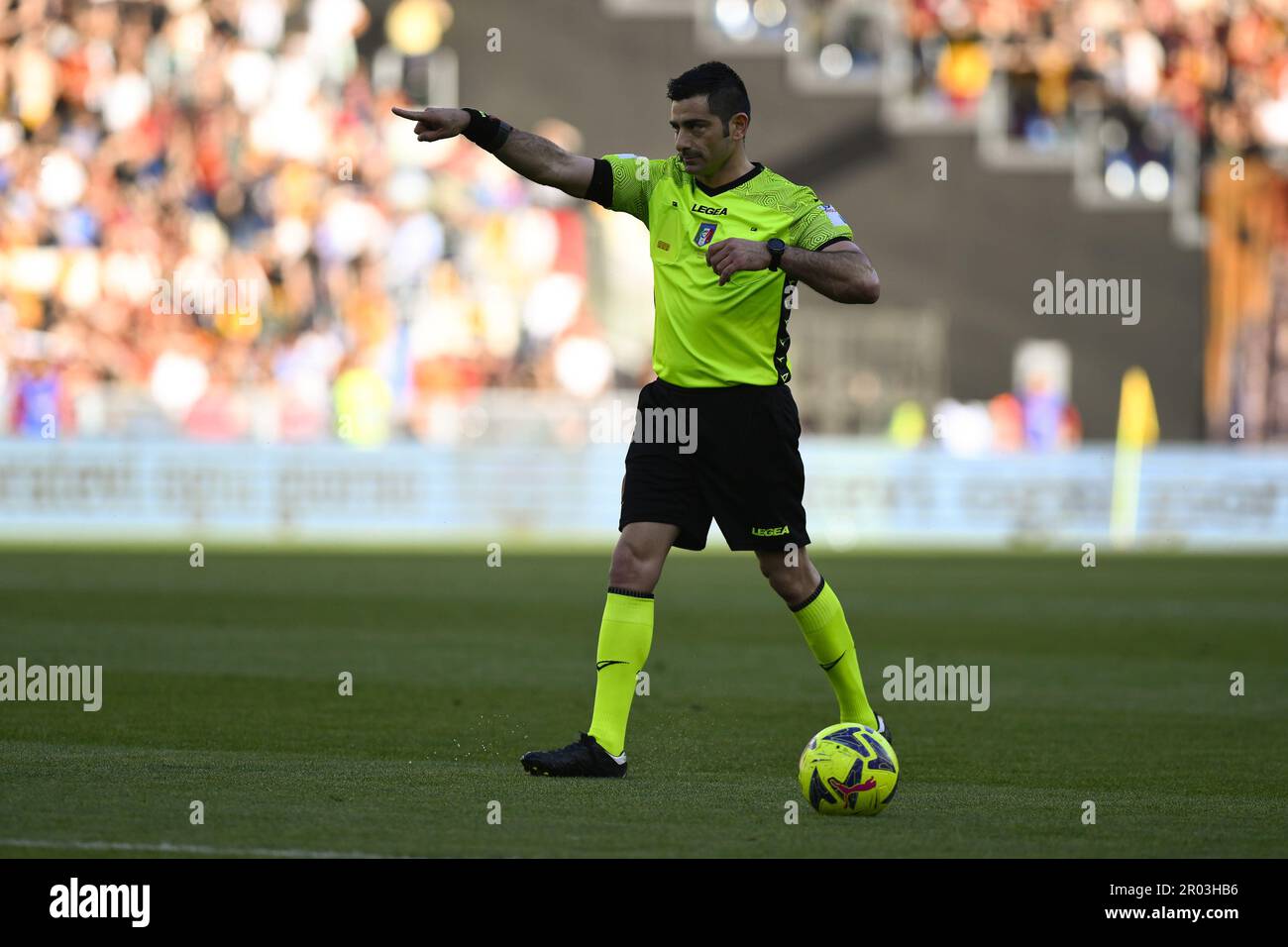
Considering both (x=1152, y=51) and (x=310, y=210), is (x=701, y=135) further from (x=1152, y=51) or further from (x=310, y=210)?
(x=1152, y=51)

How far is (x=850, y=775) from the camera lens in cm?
680

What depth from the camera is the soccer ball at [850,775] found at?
679 cm

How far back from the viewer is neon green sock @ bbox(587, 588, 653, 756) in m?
7.45

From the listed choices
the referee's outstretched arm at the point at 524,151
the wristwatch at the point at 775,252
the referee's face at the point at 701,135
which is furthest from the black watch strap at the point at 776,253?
the referee's outstretched arm at the point at 524,151

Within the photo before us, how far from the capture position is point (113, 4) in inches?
1120

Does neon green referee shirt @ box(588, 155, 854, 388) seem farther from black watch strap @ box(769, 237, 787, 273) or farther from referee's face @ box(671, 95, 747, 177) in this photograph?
black watch strap @ box(769, 237, 787, 273)

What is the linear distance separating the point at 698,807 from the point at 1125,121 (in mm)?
25724

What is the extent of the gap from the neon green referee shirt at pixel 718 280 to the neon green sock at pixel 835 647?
0.85m

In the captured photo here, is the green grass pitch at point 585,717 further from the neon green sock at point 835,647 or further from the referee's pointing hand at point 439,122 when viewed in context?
the referee's pointing hand at point 439,122

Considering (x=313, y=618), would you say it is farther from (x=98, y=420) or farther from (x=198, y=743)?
(x=98, y=420)

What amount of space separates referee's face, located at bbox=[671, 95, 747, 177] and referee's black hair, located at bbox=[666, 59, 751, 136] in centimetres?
2

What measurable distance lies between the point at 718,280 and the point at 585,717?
276 cm

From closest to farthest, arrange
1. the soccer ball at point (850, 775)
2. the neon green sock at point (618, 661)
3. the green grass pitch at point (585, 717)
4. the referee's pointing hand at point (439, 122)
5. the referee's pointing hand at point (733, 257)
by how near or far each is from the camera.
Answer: the green grass pitch at point (585, 717)
the soccer ball at point (850, 775)
the referee's pointing hand at point (733, 257)
the neon green sock at point (618, 661)
the referee's pointing hand at point (439, 122)

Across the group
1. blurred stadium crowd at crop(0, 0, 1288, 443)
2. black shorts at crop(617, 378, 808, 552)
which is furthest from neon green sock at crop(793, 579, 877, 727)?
blurred stadium crowd at crop(0, 0, 1288, 443)
